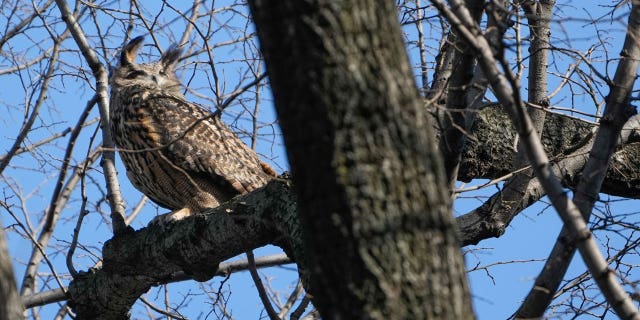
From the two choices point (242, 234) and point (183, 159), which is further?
point (183, 159)

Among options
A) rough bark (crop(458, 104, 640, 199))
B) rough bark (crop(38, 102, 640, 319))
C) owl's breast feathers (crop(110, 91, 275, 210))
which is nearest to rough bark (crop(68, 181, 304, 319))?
rough bark (crop(38, 102, 640, 319))

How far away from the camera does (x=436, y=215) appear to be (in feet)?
6.64

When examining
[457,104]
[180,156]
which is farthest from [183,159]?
[457,104]

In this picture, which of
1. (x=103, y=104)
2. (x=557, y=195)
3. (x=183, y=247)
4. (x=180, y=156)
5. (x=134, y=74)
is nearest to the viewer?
(x=557, y=195)

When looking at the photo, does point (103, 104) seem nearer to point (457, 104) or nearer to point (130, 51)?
point (130, 51)

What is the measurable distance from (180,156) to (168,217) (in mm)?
545

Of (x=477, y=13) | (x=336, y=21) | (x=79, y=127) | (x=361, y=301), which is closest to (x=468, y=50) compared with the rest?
(x=477, y=13)

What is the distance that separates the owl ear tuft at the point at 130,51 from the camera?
642 cm

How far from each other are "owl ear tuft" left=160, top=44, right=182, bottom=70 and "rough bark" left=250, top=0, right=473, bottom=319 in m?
4.47

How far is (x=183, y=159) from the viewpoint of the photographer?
525 centimetres

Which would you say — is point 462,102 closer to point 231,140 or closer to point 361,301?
point 361,301

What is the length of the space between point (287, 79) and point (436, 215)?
0.46 m

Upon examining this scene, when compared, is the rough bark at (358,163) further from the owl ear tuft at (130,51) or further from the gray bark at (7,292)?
the owl ear tuft at (130,51)

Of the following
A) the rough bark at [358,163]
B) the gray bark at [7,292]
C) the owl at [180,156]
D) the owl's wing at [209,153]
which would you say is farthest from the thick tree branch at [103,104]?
the rough bark at [358,163]
